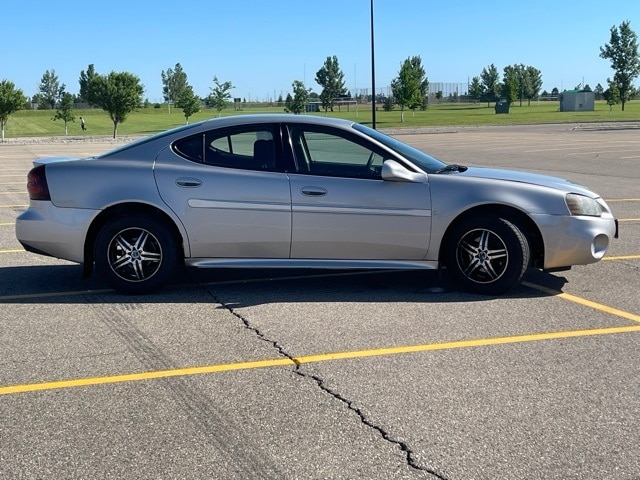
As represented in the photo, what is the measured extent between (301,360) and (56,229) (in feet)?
9.20

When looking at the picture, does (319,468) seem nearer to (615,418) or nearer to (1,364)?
(615,418)

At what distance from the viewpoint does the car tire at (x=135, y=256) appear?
648 centimetres

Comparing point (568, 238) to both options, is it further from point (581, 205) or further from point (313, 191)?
point (313, 191)

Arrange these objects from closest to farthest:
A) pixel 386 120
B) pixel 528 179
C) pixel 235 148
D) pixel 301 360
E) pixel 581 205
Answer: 1. pixel 301 360
2. pixel 581 205
3. pixel 235 148
4. pixel 528 179
5. pixel 386 120

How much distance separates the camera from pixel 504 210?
21.4 ft

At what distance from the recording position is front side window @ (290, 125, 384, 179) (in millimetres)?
6512

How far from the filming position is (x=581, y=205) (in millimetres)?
6527

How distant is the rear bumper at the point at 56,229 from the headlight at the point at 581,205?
3911 millimetres

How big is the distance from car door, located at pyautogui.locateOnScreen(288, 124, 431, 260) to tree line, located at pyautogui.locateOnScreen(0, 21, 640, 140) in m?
33.2

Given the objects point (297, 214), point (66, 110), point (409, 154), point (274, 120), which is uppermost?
point (66, 110)

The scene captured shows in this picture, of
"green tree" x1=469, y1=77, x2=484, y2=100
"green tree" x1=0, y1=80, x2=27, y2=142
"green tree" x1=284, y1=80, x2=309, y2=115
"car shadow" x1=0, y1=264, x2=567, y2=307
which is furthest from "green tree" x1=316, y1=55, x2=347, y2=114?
"car shadow" x1=0, y1=264, x2=567, y2=307

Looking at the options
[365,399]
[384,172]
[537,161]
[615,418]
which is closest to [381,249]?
[384,172]

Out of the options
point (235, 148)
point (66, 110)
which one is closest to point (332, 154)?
point (235, 148)

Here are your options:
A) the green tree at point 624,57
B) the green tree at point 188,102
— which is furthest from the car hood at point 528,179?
the green tree at point 624,57
